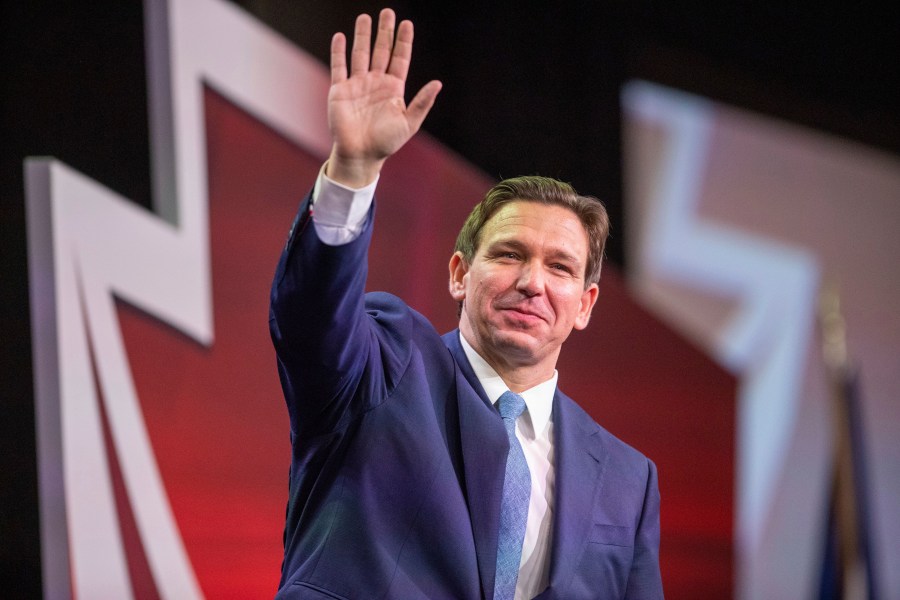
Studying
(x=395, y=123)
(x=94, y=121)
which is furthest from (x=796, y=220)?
(x=395, y=123)

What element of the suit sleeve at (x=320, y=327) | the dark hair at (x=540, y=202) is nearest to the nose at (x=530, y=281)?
the dark hair at (x=540, y=202)

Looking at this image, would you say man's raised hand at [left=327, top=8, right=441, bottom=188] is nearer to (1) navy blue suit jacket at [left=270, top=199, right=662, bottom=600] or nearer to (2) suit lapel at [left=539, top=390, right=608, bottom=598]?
(1) navy blue suit jacket at [left=270, top=199, right=662, bottom=600]

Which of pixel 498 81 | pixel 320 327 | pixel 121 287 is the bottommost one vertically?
pixel 320 327

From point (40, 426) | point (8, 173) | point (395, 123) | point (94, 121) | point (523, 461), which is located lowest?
point (523, 461)

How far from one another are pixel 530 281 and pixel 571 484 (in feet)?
1.11

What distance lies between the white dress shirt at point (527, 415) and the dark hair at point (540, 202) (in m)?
0.20

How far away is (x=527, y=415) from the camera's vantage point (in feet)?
5.12

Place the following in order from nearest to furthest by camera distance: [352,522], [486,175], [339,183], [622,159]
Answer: [339,183] → [352,522] → [486,175] → [622,159]

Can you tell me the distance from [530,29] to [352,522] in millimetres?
2607

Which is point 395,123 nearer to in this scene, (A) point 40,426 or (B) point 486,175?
(A) point 40,426

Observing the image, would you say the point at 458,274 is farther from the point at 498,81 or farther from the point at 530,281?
the point at 498,81

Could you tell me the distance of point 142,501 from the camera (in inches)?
104

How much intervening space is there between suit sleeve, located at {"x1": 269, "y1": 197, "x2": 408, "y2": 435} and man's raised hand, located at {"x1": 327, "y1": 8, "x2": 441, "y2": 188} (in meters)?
0.07

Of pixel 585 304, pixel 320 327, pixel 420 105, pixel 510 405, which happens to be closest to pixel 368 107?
pixel 420 105
